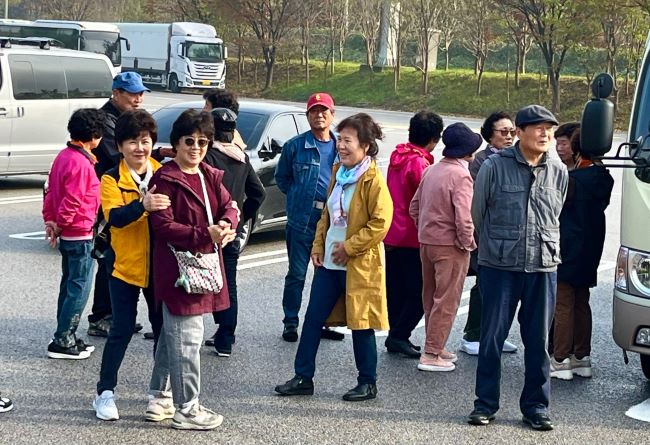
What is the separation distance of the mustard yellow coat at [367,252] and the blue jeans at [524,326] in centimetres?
62

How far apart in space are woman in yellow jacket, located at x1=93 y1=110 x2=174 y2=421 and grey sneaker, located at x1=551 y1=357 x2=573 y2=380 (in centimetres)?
267

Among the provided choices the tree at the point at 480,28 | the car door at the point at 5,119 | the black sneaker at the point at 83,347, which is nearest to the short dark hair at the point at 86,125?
the black sneaker at the point at 83,347

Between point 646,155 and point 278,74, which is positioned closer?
point 646,155

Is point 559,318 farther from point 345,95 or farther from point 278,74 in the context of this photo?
point 278,74

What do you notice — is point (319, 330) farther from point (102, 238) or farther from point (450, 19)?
point (450, 19)

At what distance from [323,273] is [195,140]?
1245mm

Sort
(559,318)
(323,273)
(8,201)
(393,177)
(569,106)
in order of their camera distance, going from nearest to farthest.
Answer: (323,273) < (559,318) < (393,177) < (8,201) < (569,106)

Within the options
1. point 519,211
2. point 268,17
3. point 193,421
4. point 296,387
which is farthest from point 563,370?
point 268,17

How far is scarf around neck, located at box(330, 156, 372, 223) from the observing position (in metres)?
6.51

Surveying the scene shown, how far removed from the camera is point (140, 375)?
693 centimetres

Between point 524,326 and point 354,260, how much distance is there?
1.05 meters

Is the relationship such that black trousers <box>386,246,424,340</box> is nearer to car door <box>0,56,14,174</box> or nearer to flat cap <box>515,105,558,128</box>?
flat cap <box>515,105,558,128</box>

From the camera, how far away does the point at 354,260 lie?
6.44 meters

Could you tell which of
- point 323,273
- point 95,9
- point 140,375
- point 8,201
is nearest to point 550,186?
point 323,273
